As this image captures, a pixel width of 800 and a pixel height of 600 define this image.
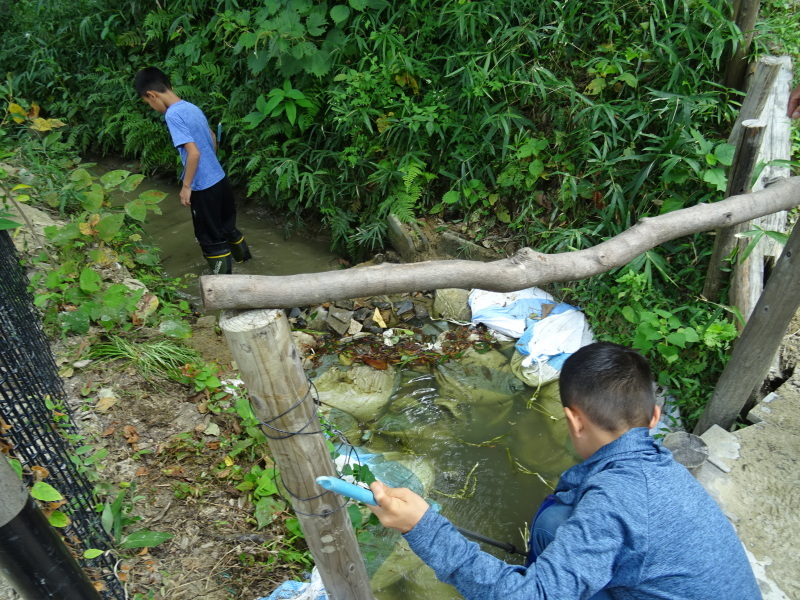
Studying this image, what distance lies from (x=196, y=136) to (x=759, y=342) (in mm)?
4355

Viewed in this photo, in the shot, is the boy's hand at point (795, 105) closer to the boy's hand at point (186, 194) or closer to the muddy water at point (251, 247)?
the muddy water at point (251, 247)

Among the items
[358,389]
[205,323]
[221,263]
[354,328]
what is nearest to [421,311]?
[354,328]

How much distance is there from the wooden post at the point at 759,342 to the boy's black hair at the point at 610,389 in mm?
1624

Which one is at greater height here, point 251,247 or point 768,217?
point 768,217

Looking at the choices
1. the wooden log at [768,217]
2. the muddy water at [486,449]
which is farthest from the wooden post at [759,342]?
the muddy water at [486,449]

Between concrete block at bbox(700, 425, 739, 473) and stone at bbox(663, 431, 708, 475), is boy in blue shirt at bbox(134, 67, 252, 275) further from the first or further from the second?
concrete block at bbox(700, 425, 739, 473)

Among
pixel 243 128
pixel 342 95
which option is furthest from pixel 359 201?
pixel 243 128

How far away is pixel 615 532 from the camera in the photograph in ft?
4.30

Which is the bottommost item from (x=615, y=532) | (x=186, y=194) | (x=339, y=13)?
(x=186, y=194)

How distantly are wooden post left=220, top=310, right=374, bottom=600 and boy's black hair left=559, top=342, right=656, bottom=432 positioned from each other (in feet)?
2.53

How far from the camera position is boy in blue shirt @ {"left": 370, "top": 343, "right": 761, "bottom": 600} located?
51.1 inches

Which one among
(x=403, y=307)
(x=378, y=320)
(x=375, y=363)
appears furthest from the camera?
(x=403, y=307)

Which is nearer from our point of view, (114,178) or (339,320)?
(114,178)

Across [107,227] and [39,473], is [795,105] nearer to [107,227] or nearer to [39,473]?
[39,473]
